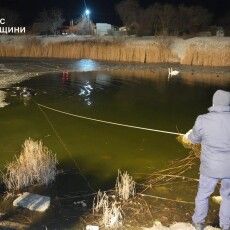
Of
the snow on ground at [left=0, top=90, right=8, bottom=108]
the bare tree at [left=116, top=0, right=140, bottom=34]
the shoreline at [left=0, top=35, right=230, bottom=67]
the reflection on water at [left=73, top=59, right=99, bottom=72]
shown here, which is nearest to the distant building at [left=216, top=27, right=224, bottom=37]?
the shoreline at [left=0, top=35, right=230, bottom=67]

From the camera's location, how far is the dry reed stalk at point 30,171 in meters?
7.92

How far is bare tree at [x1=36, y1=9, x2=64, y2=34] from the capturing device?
→ 50219mm

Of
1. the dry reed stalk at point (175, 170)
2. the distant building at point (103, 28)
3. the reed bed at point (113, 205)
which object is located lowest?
the dry reed stalk at point (175, 170)

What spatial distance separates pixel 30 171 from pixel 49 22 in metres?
44.8

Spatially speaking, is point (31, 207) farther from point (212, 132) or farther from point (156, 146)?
point (156, 146)

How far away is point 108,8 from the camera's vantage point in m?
59.7

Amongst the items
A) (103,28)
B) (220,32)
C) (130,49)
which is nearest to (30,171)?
(130,49)

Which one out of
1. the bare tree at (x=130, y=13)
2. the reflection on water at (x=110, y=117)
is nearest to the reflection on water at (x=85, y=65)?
the reflection on water at (x=110, y=117)

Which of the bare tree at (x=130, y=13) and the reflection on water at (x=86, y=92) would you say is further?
the bare tree at (x=130, y=13)

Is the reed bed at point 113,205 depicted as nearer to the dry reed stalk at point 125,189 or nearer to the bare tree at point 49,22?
the dry reed stalk at point 125,189

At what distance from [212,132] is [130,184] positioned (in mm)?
2931

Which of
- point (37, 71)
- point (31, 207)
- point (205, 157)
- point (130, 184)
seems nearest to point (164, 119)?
point (130, 184)

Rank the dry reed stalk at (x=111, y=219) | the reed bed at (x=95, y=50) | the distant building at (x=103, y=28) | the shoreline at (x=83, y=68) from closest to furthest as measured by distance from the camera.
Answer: the dry reed stalk at (x=111, y=219) < the shoreline at (x=83, y=68) < the reed bed at (x=95, y=50) < the distant building at (x=103, y=28)

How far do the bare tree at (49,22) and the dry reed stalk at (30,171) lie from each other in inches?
1686
